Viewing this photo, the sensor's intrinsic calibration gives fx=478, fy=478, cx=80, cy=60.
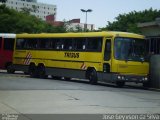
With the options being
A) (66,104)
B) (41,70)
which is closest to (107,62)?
(41,70)

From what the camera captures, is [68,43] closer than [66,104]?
No

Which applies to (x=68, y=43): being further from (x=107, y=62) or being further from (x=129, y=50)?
(x=129, y=50)

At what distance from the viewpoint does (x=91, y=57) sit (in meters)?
27.8

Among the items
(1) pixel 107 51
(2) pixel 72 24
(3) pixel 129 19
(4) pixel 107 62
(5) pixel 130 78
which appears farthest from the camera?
(2) pixel 72 24

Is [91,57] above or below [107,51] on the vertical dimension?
below

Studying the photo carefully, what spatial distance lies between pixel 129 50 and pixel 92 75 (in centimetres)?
280

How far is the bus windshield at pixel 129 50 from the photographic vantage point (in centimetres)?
2616

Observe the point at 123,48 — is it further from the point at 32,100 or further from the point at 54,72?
the point at 32,100

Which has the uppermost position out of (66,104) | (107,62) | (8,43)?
(8,43)

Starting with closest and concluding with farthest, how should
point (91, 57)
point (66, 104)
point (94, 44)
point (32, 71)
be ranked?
1. point (66, 104)
2. point (91, 57)
3. point (94, 44)
4. point (32, 71)

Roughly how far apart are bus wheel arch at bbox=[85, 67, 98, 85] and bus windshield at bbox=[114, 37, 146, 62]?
6.63 ft

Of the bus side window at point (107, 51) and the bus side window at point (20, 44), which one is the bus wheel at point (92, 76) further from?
the bus side window at point (20, 44)

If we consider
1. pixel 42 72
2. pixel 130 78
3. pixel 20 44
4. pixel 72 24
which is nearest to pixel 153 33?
pixel 130 78

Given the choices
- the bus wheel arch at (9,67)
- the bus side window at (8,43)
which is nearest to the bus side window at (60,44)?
the bus wheel arch at (9,67)
